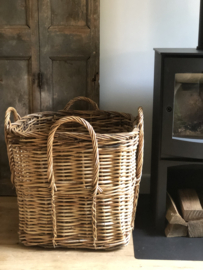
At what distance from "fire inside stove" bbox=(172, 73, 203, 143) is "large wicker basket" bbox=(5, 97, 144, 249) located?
20 centimetres

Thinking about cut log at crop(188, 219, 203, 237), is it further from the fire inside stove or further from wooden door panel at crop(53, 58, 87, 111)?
wooden door panel at crop(53, 58, 87, 111)

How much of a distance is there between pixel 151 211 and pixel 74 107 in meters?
0.73

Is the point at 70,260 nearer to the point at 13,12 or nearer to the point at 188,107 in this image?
the point at 188,107

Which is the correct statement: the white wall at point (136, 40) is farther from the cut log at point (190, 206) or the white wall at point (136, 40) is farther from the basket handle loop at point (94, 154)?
the basket handle loop at point (94, 154)

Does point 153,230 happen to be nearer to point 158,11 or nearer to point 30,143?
point 30,143

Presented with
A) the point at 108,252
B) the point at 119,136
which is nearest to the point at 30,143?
the point at 119,136

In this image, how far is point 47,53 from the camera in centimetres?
178

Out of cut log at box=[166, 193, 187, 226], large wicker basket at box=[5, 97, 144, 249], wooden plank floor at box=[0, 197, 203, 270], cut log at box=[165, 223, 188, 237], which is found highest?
large wicker basket at box=[5, 97, 144, 249]

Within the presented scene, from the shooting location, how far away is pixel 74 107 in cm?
184

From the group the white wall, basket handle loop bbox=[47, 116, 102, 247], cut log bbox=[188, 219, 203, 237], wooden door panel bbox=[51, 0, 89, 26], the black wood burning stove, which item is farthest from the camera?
the white wall

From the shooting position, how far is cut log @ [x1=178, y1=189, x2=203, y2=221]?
5.00 feet

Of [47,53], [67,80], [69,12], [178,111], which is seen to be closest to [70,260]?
[178,111]

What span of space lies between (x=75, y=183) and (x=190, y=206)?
0.61 m

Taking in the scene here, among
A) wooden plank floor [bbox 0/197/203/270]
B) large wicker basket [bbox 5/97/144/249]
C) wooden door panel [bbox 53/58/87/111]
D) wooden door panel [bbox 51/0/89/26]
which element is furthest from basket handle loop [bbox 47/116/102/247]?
wooden door panel [bbox 51/0/89/26]
